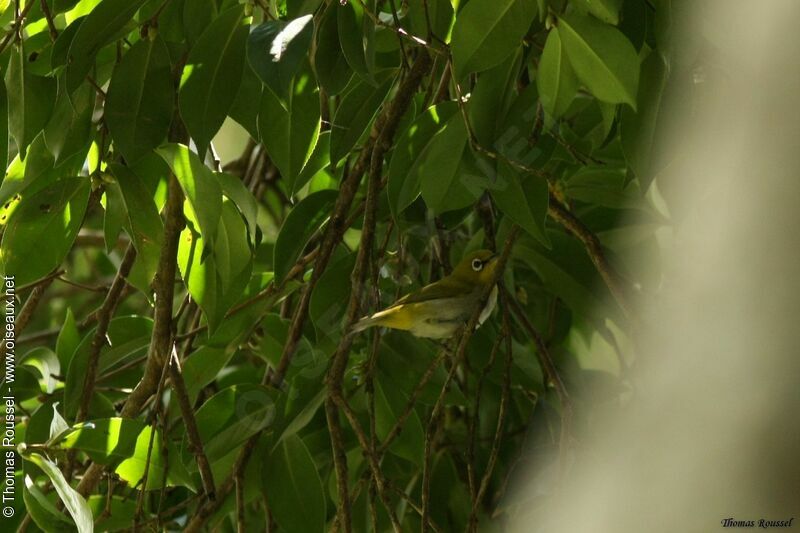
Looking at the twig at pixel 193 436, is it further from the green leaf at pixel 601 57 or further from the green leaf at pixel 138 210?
the green leaf at pixel 601 57

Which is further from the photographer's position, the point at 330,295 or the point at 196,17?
the point at 330,295

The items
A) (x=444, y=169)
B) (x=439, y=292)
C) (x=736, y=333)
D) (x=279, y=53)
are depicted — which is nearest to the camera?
(x=736, y=333)

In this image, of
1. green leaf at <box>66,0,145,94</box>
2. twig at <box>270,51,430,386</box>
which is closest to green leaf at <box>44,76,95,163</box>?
green leaf at <box>66,0,145,94</box>

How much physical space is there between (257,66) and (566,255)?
0.76m

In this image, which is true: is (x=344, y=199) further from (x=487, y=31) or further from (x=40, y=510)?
(x=40, y=510)

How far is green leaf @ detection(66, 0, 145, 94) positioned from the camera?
2.95 ft

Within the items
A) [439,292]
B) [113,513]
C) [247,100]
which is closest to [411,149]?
[247,100]

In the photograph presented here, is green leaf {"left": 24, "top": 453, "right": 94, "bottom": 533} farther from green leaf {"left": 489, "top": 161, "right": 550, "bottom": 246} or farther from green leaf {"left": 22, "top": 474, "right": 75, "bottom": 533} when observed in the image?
green leaf {"left": 489, "top": 161, "right": 550, "bottom": 246}

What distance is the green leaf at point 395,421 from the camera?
49.8 inches

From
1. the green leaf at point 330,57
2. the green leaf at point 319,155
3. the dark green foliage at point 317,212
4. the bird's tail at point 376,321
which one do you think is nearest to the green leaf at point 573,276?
the dark green foliage at point 317,212

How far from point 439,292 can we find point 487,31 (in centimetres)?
62

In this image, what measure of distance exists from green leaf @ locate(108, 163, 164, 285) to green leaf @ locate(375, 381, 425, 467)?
0.41 metres

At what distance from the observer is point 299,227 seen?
122cm

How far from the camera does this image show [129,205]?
1.02 metres
